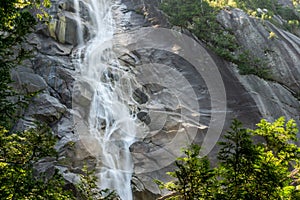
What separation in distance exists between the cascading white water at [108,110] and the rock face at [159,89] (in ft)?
1.62

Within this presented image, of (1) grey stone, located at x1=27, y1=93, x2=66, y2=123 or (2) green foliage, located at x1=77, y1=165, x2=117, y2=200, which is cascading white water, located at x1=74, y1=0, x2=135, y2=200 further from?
(2) green foliage, located at x1=77, y1=165, x2=117, y2=200

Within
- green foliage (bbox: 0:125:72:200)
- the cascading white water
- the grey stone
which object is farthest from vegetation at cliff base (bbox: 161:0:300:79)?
green foliage (bbox: 0:125:72:200)

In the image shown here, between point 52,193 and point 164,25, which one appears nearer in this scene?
point 52,193

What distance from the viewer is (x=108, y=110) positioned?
17.8 meters

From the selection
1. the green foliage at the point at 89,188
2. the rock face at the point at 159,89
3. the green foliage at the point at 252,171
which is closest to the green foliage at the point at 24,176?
the green foliage at the point at 89,188

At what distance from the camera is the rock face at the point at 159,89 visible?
1468 cm

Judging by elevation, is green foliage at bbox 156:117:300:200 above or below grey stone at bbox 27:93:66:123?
above

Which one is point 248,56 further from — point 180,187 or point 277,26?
point 180,187

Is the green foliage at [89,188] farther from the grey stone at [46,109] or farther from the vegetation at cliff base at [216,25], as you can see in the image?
the vegetation at cliff base at [216,25]

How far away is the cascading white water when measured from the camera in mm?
13930

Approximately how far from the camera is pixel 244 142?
4965mm

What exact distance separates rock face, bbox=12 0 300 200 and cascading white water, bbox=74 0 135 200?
0.49 m

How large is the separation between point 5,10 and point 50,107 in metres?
10.7

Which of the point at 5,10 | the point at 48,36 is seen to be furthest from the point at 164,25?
the point at 5,10
